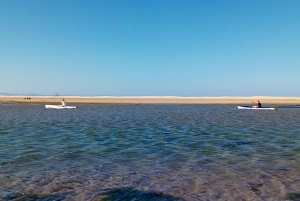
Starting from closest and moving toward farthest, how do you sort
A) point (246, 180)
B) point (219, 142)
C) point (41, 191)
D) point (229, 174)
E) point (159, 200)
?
1. point (159, 200)
2. point (41, 191)
3. point (246, 180)
4. point (229, 174)
5. point (219, 142)

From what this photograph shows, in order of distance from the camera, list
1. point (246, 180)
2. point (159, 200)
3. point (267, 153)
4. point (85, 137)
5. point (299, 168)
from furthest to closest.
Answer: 1. point (85, 137)
2. point (267, 153)
3. point (299, 168)
4. point (246, 180)
5. point (159, 200)

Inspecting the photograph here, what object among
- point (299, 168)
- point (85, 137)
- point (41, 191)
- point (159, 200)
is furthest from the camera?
point (85, 137)

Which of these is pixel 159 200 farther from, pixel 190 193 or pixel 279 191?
pixel 279 191

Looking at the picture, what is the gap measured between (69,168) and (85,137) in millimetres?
7398

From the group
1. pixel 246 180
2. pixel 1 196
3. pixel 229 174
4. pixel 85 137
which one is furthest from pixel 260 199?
pixel 85 137

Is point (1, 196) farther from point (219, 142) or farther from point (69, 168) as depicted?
point (219, 142)

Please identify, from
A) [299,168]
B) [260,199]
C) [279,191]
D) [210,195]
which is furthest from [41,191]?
[299,168]

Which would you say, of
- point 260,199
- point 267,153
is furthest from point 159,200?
point 267,153

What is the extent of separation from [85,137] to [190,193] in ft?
36.7

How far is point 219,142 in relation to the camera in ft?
52.6

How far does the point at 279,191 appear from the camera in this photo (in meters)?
8.01

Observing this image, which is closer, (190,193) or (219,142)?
(190,193)

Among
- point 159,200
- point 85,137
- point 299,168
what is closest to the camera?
point 159,200

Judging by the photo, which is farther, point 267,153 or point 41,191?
point 267,153
